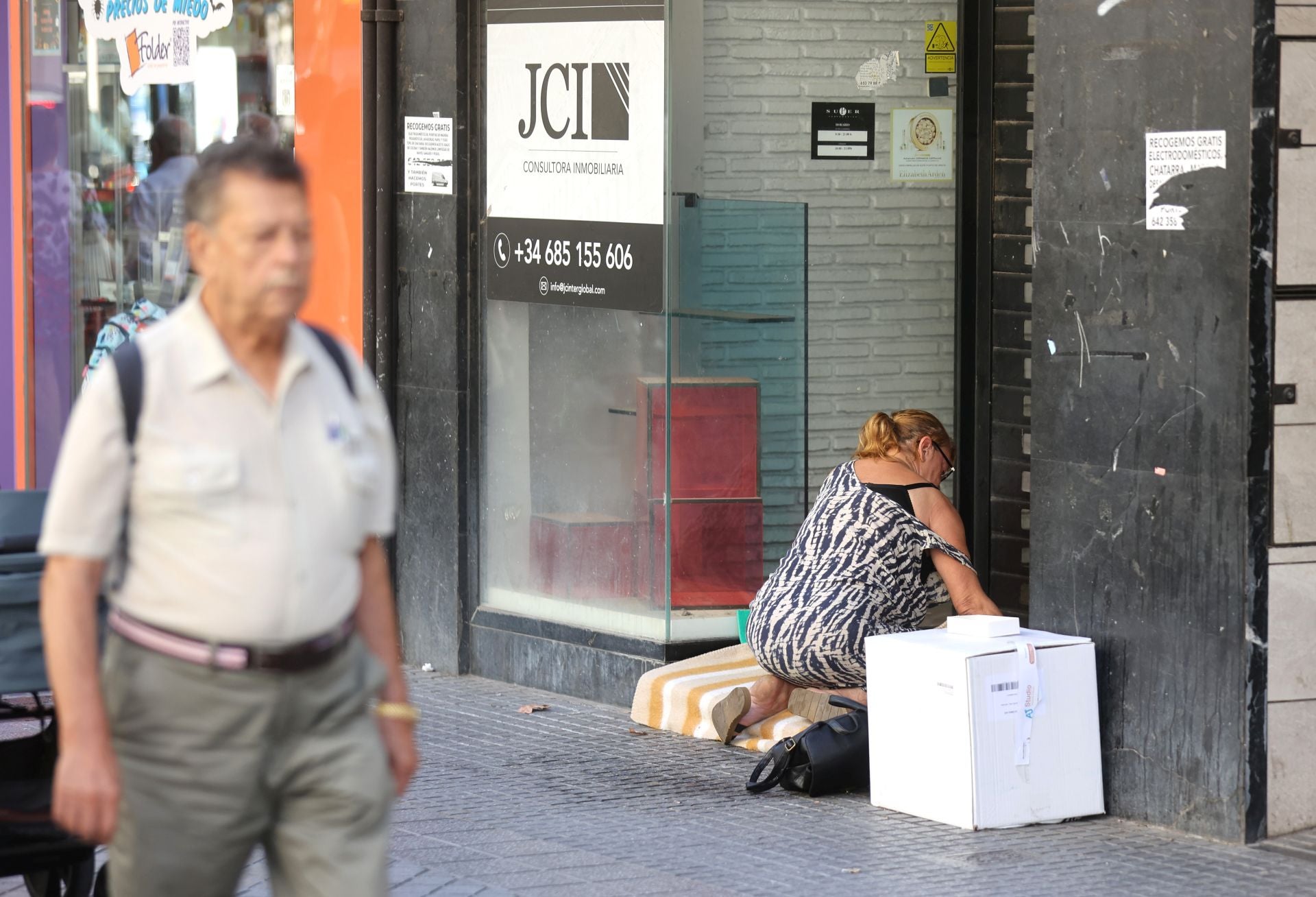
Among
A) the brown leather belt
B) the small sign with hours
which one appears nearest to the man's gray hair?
the brown leather belt

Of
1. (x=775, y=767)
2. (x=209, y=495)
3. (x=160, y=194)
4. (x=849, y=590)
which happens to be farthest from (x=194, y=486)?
(x=160, y=194)

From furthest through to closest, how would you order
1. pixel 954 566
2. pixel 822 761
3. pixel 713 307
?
pixel 713 307, pixel 954 566, pixel 822 761

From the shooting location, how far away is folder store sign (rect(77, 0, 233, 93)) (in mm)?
9375

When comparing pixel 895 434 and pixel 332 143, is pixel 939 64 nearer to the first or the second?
pixel 895 434

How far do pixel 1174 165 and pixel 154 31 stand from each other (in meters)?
5.65

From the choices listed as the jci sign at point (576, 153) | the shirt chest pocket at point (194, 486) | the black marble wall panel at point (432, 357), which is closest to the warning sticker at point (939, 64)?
the jci sign at point (576, 153)

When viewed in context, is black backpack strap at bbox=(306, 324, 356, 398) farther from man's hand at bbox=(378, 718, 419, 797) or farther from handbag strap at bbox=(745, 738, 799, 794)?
handbag strap at bbox=(745, 738, 799, 794)

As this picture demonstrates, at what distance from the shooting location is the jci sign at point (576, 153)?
23.9 ft

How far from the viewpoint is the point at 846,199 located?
8.20 metres

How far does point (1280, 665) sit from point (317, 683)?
318 centimetres

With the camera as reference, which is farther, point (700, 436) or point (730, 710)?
point (700, 436)

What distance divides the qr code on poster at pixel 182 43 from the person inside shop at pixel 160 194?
26 cm

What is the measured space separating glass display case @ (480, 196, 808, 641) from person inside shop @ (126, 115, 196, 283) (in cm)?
239

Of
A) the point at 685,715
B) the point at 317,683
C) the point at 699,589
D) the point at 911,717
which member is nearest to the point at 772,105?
the point at 699,589
